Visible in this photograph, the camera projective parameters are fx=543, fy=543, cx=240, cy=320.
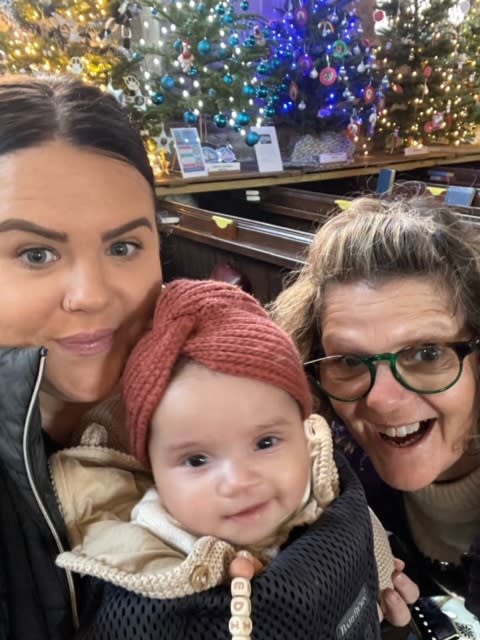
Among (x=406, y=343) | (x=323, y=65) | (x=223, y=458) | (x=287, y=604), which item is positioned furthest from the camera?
(x=323, y=65)

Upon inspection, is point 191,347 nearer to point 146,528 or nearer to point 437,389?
point 146,528

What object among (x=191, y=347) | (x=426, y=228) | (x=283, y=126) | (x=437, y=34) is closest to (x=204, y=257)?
(x=426, y=228)

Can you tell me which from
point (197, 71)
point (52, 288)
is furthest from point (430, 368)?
point (197, 71)

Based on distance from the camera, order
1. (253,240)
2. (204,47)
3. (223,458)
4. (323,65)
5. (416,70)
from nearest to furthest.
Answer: (223,458), (253,240), (204,47), (323,65), (416,70)

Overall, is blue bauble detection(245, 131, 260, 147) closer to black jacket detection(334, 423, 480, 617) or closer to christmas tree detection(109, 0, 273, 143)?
christmas tree detection(109, 0, 273, 143)

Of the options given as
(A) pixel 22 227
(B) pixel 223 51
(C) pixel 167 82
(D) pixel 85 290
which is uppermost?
(B) pixel 223 51

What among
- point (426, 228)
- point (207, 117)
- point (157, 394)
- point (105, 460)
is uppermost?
point (207, 117)

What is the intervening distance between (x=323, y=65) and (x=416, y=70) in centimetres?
142

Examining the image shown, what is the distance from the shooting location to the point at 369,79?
18.6ft

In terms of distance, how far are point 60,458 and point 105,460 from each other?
0.07m

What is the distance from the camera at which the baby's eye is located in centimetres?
88

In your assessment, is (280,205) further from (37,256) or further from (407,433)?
(37,256)

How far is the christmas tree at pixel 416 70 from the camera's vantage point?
19.4 ft

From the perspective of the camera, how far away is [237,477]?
847 millimetres
